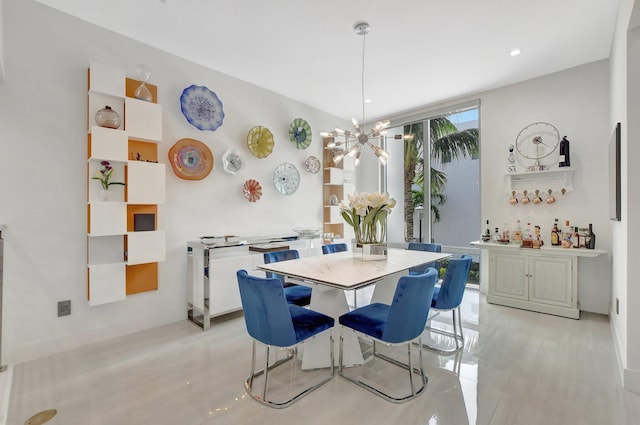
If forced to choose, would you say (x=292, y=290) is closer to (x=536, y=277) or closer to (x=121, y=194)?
(x=121, y=194)

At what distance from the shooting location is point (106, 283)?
2781 millimetres

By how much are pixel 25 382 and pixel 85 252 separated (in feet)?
3.45

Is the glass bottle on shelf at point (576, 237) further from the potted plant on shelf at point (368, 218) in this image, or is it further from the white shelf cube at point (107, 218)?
the white shelf cube at point (107, 218)

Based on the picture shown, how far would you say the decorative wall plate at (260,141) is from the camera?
4.05m

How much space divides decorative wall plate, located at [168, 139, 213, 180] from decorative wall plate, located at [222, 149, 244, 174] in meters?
0.17

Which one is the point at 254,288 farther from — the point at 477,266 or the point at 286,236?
the point at 477,266

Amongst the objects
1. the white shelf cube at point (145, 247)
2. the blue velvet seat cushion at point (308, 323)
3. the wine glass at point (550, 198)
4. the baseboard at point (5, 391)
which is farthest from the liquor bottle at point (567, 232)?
the baseboard at point (5, 391)

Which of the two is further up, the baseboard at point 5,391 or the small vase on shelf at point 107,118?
the small vase on shelf at point 107,118

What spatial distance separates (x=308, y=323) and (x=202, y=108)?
280 centimetres

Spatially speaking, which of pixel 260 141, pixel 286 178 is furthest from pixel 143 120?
pixel 286 178

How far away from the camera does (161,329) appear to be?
317cm

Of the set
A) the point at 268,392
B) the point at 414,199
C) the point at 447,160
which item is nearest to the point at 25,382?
the point at 268,392

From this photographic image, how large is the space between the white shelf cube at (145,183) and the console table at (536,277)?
3.89 meters

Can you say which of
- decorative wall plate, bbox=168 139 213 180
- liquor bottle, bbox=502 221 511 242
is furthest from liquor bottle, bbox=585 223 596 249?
decorative wall plate, bbox=168 139 213 180
